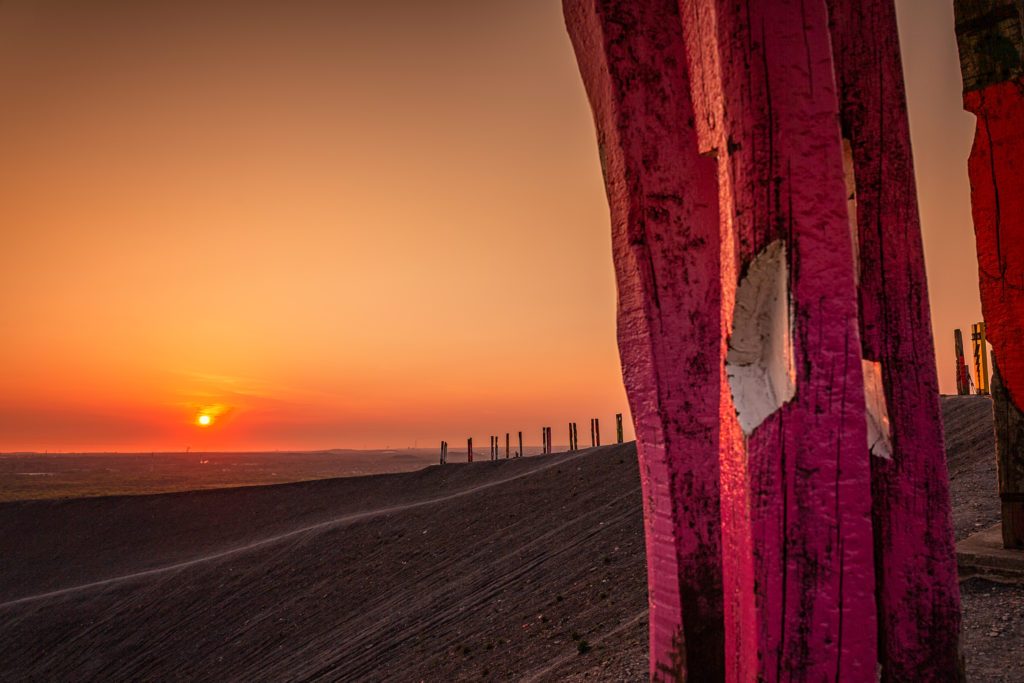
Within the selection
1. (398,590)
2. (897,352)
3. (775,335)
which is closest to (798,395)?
(775,335)

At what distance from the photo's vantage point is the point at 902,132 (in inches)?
60.3

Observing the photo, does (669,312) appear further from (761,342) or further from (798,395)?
(798,395)

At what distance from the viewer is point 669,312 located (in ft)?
4.65

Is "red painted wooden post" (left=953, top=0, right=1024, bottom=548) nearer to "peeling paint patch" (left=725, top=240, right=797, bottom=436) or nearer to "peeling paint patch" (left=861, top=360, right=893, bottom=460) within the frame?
"peeling paint patch" (left=861, top=360, right=893, bottom=460)

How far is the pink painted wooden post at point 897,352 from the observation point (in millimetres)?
1373

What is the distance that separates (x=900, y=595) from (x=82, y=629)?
21.8 metres

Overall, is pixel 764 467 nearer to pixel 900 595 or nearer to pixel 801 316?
pixel 801 316

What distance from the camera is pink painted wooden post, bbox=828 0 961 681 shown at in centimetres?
137

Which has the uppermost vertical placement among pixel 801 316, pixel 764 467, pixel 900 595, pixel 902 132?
pixel 902 132

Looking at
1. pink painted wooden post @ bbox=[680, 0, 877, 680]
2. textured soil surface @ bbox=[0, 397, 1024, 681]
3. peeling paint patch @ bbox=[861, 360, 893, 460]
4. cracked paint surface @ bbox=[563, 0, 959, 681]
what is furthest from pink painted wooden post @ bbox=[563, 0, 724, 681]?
textured soil surface @ bbox=[0, 397, 1024, 681]

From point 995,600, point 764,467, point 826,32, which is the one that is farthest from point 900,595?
point 995,600

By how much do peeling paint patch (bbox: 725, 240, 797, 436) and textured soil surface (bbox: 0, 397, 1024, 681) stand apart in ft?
9.26

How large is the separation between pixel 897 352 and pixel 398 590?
46.5 ft

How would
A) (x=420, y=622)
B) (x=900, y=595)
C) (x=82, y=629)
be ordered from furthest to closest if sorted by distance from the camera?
(x=82, y=629) < (x=420, y=622) < (x=900, y=595)
